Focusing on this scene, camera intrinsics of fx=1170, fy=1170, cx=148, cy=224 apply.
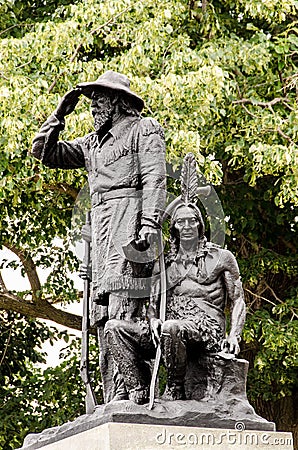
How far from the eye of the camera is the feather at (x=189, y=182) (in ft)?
28.0

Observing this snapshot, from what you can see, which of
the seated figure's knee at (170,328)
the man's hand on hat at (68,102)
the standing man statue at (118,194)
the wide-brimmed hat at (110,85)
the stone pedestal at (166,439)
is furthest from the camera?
the man's hand on hat at (68,102)

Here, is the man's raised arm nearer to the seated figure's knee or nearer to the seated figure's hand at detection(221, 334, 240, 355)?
the seated figure's knee

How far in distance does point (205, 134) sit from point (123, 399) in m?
5.29

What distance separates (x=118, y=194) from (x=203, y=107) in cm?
409

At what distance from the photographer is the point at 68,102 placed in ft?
27.8

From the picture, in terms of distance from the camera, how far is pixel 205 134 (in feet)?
42.1

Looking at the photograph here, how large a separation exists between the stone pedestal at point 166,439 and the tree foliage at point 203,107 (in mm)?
4317

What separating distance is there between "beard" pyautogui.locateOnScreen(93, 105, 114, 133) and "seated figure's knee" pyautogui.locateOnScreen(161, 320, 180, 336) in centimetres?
154

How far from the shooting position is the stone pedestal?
7500mm

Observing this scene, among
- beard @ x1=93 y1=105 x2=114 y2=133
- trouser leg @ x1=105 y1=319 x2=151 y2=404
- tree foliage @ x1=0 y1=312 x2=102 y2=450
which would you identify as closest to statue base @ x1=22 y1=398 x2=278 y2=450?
trouser leg @ x1=105 y1=319 x2=151 y2=404

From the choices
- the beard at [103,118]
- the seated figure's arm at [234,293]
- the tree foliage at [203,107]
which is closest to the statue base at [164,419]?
the seated figure's arm at [234,293]

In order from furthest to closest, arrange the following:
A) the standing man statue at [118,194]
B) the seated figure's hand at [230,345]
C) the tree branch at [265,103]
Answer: the tree branch at [265,103]
the seated figure's hand at [230,345]
the standing man statue at [118,194]

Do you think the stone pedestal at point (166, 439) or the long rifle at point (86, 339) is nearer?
the stone pedestal at point (166, 439)

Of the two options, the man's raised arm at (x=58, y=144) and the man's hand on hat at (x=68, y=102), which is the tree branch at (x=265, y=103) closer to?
the man's raised arm at (x=58, y=144)
